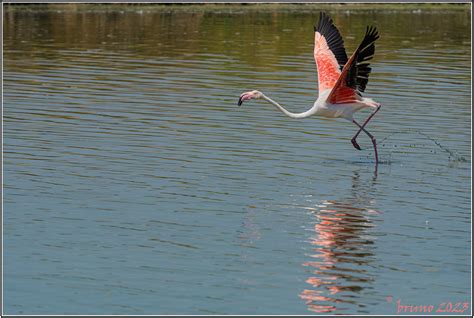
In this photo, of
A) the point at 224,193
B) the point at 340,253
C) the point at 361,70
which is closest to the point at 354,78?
the point at 361,70

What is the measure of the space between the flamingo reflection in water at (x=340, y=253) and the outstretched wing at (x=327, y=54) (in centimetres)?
298

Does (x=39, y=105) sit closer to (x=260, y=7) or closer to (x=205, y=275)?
(x=205, y=275)

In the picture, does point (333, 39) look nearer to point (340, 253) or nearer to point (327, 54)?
point (327, 54)

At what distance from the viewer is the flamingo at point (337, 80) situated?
15.7 meters

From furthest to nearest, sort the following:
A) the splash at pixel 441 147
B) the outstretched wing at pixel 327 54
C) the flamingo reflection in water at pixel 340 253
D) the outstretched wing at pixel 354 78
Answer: the outstretched wing at pixel 327 54 → the splash at pixel 441 147 → the outstretched wing at pixel 354 78 → the flamingo reflection in water at pixel 340 253

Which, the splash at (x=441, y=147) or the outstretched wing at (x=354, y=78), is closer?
the outstretched wing at (x=354, y=78)

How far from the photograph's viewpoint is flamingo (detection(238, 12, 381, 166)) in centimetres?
1569

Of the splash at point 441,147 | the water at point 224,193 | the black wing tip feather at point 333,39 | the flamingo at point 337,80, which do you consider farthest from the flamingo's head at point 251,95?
the splash at point 441,147

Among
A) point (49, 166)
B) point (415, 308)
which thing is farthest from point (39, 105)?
point (415, 308)

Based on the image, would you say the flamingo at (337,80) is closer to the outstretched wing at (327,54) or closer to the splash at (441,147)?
the outstretched wing at (327,54)

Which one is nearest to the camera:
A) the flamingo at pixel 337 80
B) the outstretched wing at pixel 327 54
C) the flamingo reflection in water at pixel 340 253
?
the flamingo reflection in water at pixel 340 253

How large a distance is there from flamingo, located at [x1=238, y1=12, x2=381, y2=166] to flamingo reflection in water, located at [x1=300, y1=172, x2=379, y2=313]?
7.30 feet

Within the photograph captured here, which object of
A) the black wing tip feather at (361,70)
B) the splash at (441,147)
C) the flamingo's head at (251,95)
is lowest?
the splash at (441,147)

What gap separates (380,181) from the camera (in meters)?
15.0
